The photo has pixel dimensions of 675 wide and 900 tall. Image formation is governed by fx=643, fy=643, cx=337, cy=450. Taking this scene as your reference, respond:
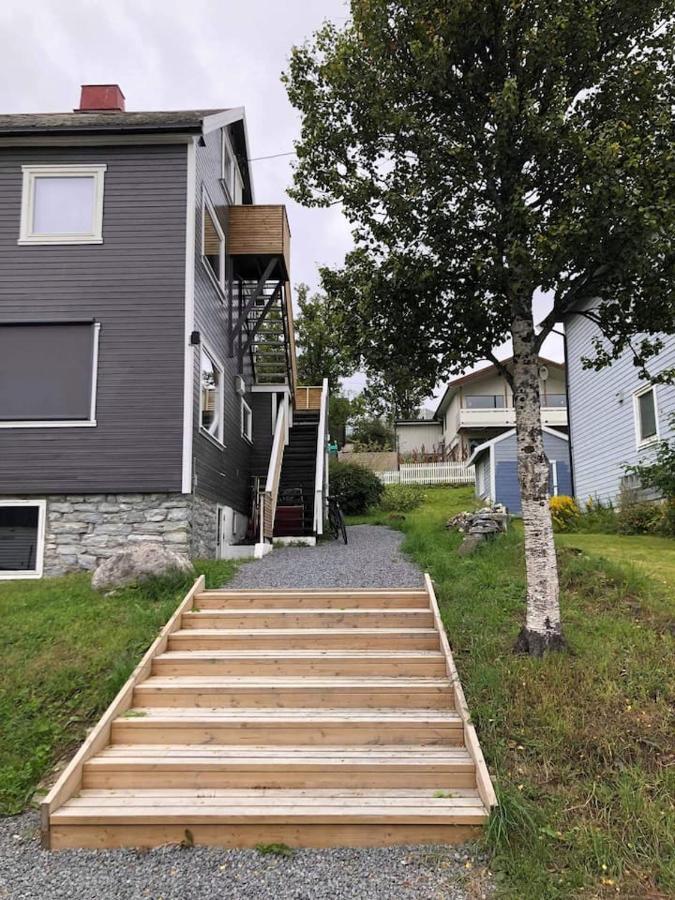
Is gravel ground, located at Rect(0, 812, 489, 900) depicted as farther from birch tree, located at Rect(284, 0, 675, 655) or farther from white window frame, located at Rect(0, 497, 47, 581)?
white window frame, located at Rect(0, 497, 47, 581)

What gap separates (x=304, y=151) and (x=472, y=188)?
5.47 feet

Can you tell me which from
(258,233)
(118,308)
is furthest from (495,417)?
→ (118,308)

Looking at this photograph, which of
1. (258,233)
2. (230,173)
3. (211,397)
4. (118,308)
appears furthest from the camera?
(230,173)

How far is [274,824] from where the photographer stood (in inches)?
145

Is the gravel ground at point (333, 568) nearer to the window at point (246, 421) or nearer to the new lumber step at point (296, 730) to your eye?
the new lumber step at point (296, 730)

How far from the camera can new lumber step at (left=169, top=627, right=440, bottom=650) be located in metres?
5.93

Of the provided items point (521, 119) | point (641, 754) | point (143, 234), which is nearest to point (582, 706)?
point (641, 754)

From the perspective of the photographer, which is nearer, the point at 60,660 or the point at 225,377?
the point at 60,660

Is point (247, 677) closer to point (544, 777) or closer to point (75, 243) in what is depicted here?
point (544, 777)

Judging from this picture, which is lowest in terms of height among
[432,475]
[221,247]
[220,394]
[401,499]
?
[401,499]

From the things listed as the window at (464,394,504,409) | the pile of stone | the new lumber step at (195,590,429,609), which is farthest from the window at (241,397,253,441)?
the window at (464,394,504,409)

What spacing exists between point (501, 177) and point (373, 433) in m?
35.0

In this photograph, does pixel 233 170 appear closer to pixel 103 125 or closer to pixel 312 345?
pixel 103 125

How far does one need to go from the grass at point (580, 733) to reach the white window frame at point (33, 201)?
7.40 metres
